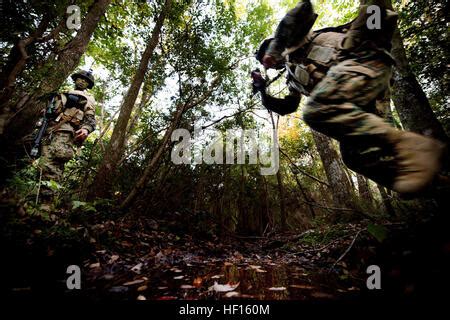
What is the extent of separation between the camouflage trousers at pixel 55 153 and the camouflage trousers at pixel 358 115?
176 inches

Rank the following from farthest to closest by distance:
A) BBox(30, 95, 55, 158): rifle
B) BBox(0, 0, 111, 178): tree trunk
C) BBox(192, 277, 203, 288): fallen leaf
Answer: BBox(30, 95, 55, 158): rifle → BBox(0, 0, 111, 178): tree trunk → BBox(192, 277, 203, 288): fallen leaf

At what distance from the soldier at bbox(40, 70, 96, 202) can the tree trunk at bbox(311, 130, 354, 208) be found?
5.61 meters

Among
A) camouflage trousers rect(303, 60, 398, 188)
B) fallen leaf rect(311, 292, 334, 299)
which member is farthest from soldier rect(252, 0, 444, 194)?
fallen leaf rect(311, 292, 334, 299)

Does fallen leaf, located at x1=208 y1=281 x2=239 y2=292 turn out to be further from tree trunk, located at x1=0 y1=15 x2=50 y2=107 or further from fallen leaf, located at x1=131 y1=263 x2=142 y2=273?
tree trunk, located at x1=0 y1=15 x2=50 y2=107

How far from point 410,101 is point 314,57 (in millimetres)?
1590

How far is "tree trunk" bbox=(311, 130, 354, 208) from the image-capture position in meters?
5.24

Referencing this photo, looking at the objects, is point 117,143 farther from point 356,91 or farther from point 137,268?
point 356,91

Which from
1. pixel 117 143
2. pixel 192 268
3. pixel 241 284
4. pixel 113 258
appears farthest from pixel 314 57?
pixel 117 143

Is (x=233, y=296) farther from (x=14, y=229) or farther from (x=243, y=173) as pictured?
(x=243, y=173)

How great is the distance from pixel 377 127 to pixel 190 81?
4.41m

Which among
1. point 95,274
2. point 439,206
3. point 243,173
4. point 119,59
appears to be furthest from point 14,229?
point 119,59

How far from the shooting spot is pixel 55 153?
4.15 m

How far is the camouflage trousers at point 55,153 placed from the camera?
13.2 feet

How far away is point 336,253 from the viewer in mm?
2625
